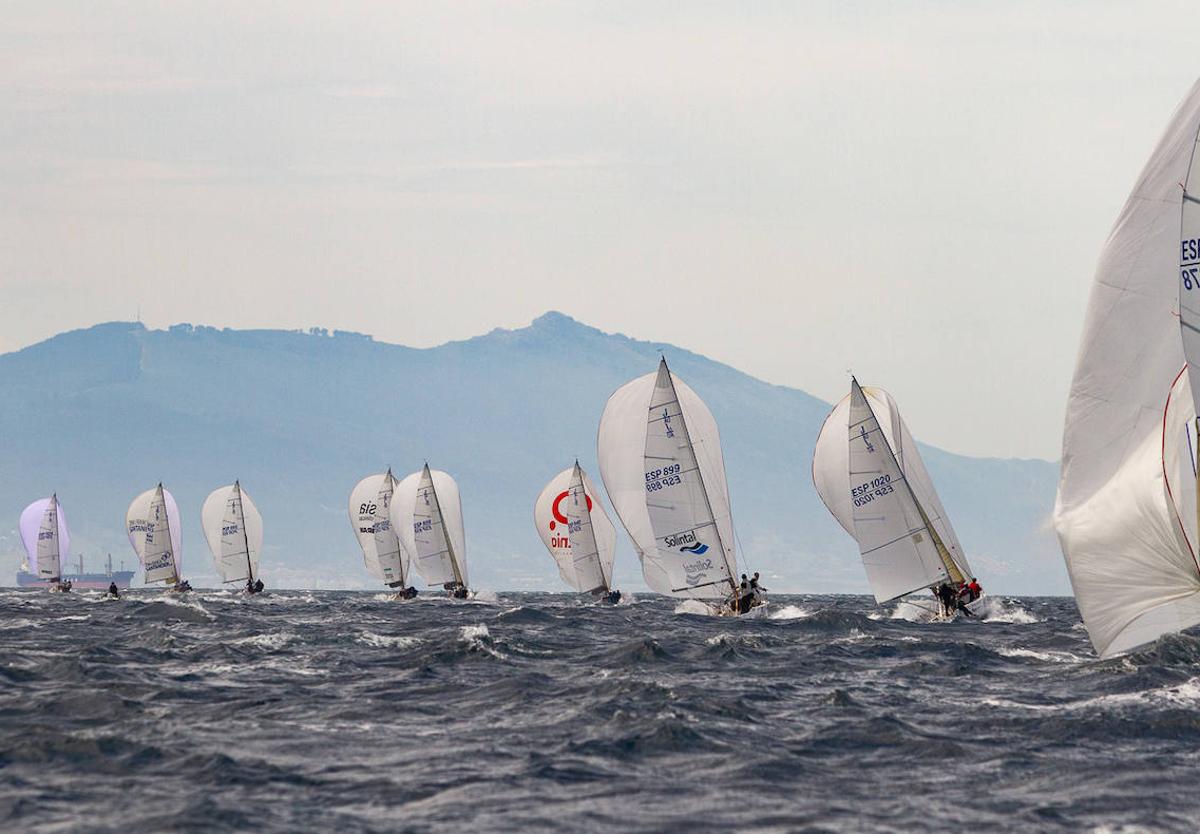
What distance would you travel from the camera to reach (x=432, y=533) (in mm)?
84062

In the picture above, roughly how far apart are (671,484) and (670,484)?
0.04m

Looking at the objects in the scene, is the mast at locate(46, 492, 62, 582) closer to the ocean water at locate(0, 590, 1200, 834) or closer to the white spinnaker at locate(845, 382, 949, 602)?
the white spinnaker at locate(845, 382, 949, 602)

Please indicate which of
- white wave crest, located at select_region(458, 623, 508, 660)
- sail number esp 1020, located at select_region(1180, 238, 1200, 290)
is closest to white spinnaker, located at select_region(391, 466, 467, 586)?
white wave crest, located at select_region(458, 623, 508, 660)

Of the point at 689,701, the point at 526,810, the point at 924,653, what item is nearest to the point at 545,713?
the point at 689,701

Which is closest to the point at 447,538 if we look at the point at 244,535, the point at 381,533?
the point at 381,533

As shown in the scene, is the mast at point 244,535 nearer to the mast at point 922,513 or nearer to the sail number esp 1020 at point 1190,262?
the mast at point 922,513

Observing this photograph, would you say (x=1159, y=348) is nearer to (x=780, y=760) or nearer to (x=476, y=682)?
(x=780, y=760)

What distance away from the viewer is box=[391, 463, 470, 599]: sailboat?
275ft

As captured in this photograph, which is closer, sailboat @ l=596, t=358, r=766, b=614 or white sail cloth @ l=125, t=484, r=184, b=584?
sailboat @ l=596, t=358, r=766, b=614

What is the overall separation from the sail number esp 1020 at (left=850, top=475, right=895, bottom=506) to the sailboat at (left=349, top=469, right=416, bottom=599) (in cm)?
4477

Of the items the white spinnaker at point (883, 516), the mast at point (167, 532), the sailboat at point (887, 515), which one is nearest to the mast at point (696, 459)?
the sailboat at point (887, 515)

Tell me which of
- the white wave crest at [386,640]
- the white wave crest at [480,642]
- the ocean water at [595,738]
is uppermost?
the white wave crest at [386,640]

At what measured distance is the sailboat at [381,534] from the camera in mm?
92688

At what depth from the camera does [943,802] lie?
1695 centimetres
